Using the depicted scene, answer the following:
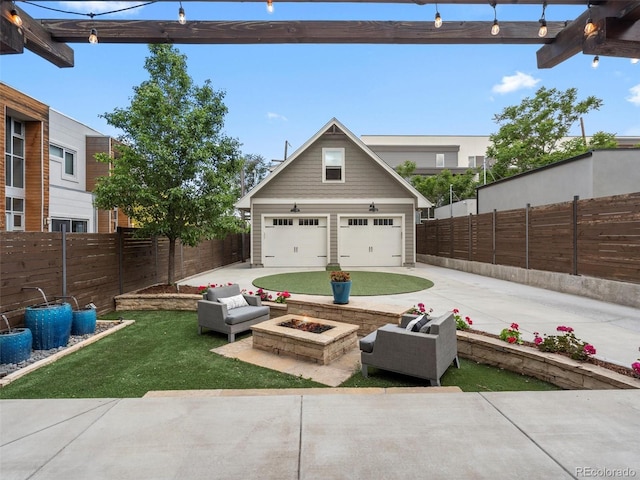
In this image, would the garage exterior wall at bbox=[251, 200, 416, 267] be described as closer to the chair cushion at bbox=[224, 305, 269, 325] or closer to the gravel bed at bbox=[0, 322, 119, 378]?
the gravel bed at bbox=[0, 322, 119, 378]

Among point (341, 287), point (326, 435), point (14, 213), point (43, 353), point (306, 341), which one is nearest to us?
point (326, 435)

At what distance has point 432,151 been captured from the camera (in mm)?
32062

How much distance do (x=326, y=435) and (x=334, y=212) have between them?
12709 millimetres

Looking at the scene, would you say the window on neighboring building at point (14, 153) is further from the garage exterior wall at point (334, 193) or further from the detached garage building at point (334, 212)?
the garage exterior wall at point (334, 193)

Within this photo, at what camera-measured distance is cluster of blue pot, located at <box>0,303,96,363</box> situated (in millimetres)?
4203

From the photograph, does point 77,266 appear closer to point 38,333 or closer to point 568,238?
point 38,333

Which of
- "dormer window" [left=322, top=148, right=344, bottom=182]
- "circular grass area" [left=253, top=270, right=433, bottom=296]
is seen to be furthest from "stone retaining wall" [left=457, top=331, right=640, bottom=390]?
"dormer window" [left=322, top=148, right=344, bottom=182]

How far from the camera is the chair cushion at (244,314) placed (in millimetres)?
5328

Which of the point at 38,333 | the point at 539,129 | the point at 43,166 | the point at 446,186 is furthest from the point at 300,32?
the point at 539,129

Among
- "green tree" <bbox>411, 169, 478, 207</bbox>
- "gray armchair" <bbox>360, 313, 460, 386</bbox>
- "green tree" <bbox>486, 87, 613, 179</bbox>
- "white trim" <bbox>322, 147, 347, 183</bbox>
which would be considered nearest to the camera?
"gray armchair" <bbox>360, 313, 460, 386</bbox>

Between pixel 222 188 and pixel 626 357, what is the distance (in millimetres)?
7945

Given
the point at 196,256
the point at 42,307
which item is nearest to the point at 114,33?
the point at 42,307

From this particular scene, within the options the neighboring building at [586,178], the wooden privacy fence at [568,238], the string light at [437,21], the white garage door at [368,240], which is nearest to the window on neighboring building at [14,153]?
the white garage door at [368,240]

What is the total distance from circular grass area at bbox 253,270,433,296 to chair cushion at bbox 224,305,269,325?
2724mm
